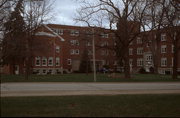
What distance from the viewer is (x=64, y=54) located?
3565 inches

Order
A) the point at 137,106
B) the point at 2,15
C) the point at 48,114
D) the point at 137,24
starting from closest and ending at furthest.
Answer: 1. the point at 48,114
2. the point at 137,106
3. the point at 2,15
4. the point at 137,24

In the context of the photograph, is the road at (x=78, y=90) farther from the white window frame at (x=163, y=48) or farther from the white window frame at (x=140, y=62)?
the white window frame at (x=140, y=62)

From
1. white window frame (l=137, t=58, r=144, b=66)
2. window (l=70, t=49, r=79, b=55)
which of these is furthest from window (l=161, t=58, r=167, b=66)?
window (l=70, t=49, r=79, b=55)

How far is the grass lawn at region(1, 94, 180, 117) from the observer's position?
12086 mm

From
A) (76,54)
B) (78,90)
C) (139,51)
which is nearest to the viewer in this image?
(78,90)

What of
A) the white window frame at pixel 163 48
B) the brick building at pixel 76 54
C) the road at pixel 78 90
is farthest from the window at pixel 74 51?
the road at pixel 78 90

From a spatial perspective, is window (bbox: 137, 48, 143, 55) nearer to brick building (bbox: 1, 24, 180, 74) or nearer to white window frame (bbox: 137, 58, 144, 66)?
brick building (bbox: 1, 24, 180, 74)

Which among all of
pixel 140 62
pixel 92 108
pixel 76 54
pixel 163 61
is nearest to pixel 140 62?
pixel 140 62

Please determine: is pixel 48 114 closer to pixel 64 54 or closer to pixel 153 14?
pixel 153 14

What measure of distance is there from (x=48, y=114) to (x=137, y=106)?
14.6ft

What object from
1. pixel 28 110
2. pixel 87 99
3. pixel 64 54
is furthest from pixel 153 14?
pixel 64 54

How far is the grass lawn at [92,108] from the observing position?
12.1m

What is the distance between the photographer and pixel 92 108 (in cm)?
1334

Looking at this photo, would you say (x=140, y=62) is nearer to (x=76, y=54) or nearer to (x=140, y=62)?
(x=140, y=62)
